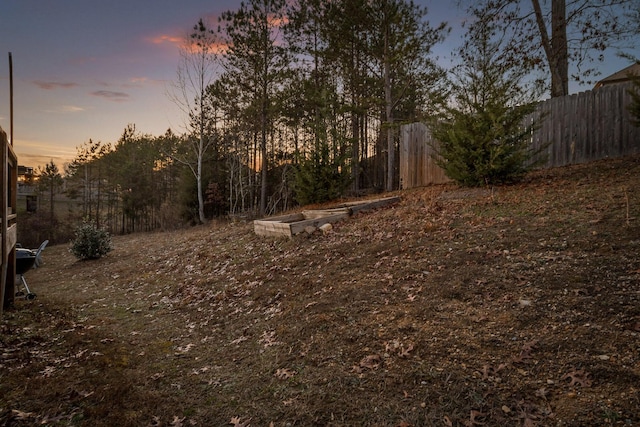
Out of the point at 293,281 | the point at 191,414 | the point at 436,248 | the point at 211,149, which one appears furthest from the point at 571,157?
the point at 211,149

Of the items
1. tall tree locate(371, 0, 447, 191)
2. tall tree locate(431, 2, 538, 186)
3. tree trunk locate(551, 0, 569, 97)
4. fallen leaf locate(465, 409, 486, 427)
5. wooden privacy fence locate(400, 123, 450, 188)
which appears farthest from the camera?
tall tree locate(371, 0, 447, 191)

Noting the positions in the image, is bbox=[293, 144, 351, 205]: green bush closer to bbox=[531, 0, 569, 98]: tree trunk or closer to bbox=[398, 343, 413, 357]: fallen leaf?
bbox=[531, 0, 569, 98]: tree trunk

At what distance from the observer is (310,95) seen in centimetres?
1753

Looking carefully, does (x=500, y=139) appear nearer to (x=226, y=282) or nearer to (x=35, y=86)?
(x=226, y=282)

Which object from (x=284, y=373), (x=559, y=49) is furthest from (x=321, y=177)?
(x=284, y=373)

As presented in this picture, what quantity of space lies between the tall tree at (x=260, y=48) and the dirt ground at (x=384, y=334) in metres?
12.3

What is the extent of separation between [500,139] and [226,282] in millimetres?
6716

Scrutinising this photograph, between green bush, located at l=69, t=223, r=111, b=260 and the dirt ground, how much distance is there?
5.91m

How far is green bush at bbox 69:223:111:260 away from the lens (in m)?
11.9

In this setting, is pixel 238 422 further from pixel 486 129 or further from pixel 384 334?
pixel 486 129

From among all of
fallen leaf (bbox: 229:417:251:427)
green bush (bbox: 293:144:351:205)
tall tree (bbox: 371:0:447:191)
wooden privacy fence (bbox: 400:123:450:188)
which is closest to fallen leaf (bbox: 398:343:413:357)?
fallen leaf (bbox: 229:417:251:427)

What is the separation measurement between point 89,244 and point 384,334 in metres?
12.1

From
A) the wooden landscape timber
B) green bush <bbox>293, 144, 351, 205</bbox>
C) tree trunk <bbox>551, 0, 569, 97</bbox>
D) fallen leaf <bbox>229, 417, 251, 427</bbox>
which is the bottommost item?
fallen leaf <bbox>229, 417, 251, 427</bbox>

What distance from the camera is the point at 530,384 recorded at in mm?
2494
